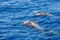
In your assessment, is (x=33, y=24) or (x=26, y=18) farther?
(x=26, y=18)

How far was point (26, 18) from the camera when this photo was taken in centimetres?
968

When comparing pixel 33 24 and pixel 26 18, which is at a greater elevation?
pixel 26 18

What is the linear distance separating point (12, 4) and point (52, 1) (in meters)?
2.35

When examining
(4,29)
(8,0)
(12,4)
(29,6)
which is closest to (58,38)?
(4,29)

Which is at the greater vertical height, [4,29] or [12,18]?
[12,18]

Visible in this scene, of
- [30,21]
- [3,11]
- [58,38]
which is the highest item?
[3,11]

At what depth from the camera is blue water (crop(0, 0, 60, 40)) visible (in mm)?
8109

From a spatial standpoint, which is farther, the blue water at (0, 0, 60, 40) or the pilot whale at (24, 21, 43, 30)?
the pilot whale at (24, 21, 43, 30)

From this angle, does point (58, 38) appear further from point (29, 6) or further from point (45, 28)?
point (29, 6)

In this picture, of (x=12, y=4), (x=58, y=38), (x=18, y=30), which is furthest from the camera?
(x=12, y=4)

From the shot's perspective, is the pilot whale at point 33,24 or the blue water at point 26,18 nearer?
the blue water at point 26,18

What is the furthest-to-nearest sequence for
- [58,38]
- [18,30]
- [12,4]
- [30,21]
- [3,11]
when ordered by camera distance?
[12,4] → [3,11] → [30,21] → [18,30] → [58,38]

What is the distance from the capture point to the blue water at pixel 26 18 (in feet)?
26.6

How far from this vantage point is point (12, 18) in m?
9.65
